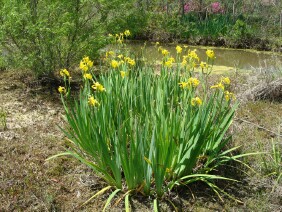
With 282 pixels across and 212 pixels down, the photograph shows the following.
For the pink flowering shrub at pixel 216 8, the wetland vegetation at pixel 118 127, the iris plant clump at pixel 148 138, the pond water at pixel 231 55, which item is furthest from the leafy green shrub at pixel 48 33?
the pink flowering shrub at pixel 216 8

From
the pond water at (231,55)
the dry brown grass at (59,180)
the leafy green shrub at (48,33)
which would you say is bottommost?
the pond water at (231,55)

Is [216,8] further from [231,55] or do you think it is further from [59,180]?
[59,180]

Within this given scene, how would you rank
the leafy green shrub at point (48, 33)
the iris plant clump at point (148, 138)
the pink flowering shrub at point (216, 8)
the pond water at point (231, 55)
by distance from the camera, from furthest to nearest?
the pink flowering shrub at point (216, 8) < the pond water at point (231, 55) < the leafy green shrub at point (48, 33) < the iris plant clump at point (148, 138)


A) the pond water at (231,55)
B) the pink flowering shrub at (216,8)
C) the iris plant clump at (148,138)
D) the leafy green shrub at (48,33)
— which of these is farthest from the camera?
the pink flowering shrub at (216,8)

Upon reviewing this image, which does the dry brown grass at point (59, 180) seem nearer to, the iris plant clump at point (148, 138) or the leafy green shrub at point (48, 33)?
the iris plant clump at point (148, 138)

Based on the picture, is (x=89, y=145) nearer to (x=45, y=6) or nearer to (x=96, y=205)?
(x=96, y=205)

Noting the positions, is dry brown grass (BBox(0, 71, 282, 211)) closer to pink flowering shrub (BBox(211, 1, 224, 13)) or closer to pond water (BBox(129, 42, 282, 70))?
pond water (BBox(129, 42, 282, 70))

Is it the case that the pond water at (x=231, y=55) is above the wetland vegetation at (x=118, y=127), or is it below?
below

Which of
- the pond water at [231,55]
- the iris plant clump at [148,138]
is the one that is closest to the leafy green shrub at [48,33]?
the iris plant clump at [148,138]

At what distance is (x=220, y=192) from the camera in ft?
11.0

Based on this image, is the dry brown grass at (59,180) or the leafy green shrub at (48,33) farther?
the leafy green shrub at (48,33)

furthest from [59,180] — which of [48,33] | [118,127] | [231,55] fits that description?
[231,55]

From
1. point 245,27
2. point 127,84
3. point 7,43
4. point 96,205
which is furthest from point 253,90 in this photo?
point 245,27

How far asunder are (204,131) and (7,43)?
394 centimetres
